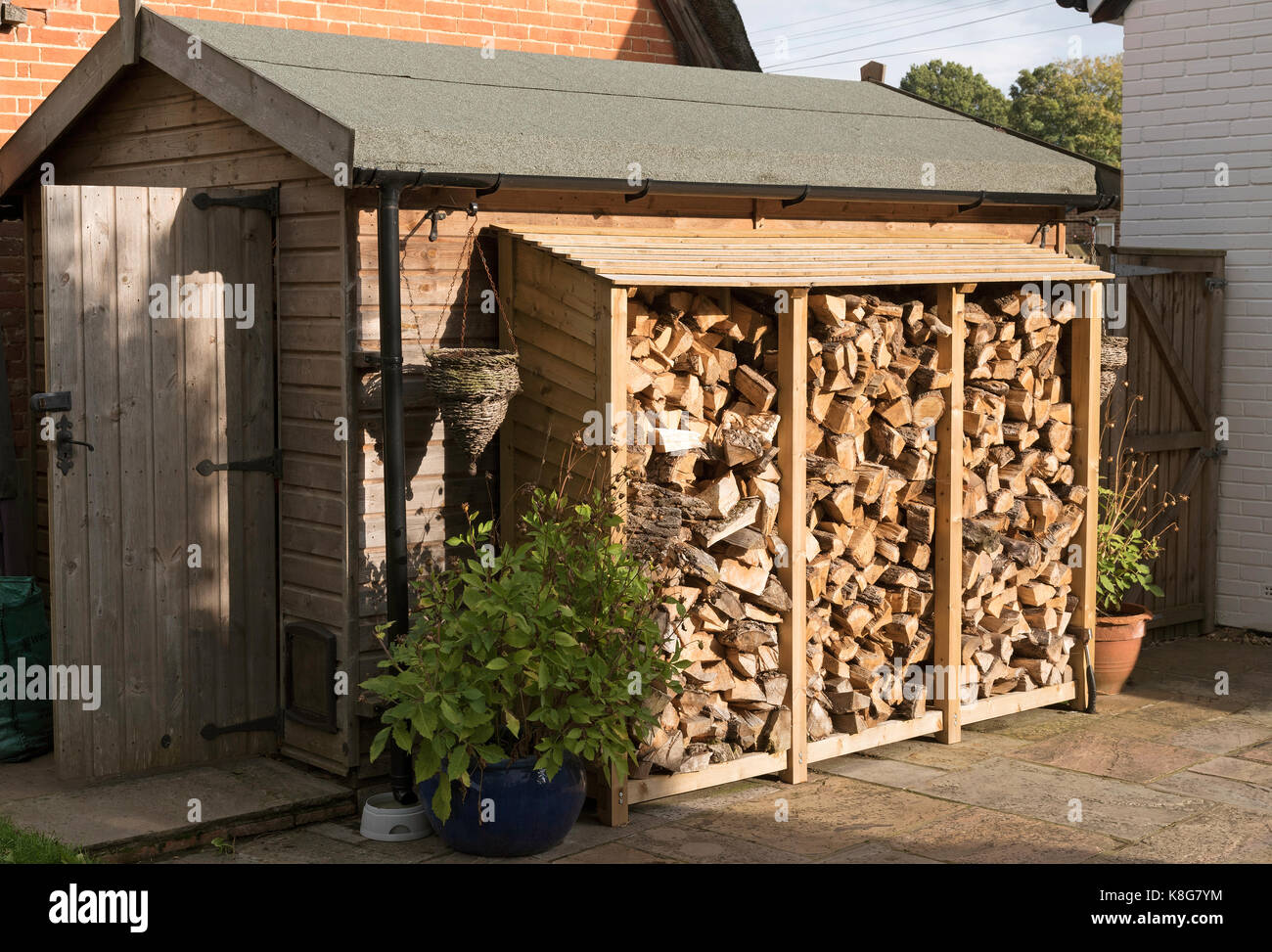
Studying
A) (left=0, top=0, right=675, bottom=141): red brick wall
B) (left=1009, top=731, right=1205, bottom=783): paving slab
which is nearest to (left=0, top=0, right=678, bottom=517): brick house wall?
(left=0, top=0, right=675, bottom=141): red brick wall

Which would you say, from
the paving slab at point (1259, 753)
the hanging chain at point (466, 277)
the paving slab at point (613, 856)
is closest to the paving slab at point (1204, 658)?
the paving slab at point (1259, 753)

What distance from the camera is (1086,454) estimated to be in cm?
751

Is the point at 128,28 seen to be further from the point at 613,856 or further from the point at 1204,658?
the point at 1204,658

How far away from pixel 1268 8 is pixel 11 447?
A: 7.37 m

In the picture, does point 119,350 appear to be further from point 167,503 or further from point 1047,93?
point 1047,93

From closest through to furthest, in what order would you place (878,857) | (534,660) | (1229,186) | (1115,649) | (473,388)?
(534,660) → (878,857) → (473,388) → (1115,649) → (1229,186)

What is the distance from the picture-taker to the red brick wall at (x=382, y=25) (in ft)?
25.8

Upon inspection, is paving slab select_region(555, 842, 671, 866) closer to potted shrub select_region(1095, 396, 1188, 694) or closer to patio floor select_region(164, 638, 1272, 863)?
patio floor select_region(164, 638, 1272, 863)

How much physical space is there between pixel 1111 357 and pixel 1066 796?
8.34 ft

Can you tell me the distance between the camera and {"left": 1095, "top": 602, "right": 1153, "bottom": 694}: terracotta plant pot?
7.78 meters

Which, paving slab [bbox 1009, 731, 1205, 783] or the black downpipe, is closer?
the black downpipe

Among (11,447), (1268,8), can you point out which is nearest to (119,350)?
(11,447)


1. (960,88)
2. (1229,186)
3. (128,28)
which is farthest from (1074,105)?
(128,28)

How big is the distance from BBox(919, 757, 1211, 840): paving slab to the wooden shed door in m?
2.96
